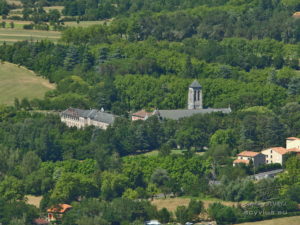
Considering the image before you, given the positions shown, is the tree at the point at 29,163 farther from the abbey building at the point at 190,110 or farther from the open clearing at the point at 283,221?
the open clearing at the point at 283,221

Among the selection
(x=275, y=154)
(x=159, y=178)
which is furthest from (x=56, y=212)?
(x=275, y=154)

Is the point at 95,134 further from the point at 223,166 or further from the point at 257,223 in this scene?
the point at 257,223

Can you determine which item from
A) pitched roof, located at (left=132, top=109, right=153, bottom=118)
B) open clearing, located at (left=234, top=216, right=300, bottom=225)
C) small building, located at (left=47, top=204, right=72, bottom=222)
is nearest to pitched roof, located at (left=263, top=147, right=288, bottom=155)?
open clearing, located at (left=234, top=216, right=300, bottom=225)

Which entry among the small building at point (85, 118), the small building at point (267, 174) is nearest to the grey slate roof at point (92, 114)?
the small building at point (85, 118)

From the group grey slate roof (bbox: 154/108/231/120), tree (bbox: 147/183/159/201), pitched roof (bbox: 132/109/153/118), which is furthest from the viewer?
pitched roof (bbox: 132/109/153/118)

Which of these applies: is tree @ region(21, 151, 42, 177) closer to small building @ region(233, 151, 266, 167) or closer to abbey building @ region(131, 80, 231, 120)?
small building @ region(233, 151, 266, 167)

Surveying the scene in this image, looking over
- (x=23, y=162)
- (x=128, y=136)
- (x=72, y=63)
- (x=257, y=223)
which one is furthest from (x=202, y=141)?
(x=72, y=63)
